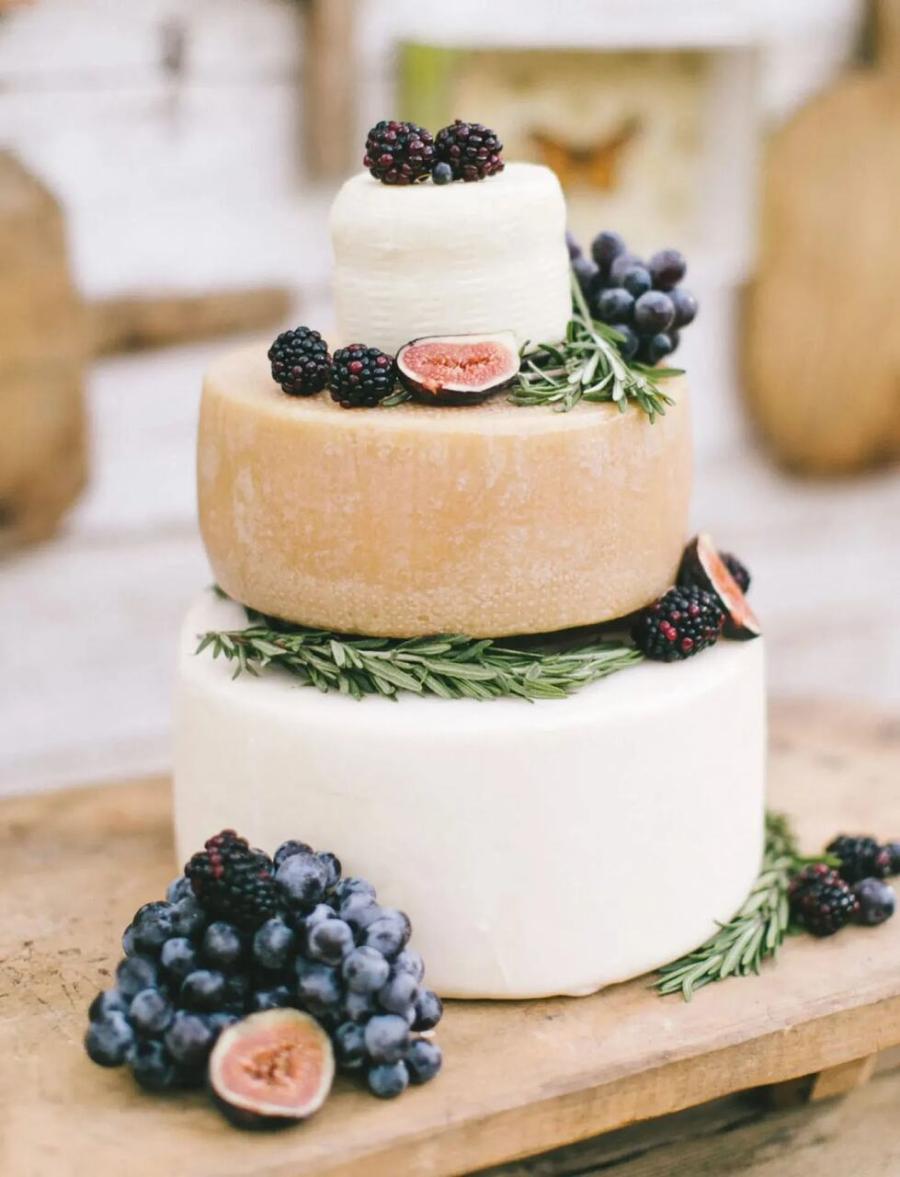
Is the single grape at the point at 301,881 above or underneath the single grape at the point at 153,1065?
above

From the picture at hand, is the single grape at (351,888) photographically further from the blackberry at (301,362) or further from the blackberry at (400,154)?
the blackberry at (400,154)

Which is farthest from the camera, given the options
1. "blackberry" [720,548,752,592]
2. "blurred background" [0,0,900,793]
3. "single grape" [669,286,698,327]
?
"blurred background" [0,0,900,793]

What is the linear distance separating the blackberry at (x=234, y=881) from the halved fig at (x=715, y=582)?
0.62 metres

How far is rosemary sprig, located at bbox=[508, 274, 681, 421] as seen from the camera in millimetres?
1454

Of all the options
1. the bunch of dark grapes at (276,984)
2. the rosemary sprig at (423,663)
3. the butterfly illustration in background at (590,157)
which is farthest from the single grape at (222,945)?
the butterfly illustration in background at (590,157)

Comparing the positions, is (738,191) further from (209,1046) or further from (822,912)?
(209,1046)

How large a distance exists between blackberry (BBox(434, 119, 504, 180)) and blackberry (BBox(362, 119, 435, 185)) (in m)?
0.02

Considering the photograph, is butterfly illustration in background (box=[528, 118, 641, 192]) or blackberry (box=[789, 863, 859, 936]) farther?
butterfly illustration in background (box=[528, 118, 641, 192])

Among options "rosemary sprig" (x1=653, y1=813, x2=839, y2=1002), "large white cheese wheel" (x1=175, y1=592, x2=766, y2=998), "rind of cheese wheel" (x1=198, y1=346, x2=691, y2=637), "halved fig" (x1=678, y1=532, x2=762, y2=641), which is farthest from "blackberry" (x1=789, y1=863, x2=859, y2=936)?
"rind of cheese wheel" (x1=198, y1=346, x2=691, y2=637)

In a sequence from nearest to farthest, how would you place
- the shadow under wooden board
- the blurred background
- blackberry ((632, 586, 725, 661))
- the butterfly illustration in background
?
the shadow under wooden board, blackberry ((632, 586, 725, 661)), the blurred background, the butterfly illustration in background

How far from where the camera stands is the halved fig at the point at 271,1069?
49.8 inches

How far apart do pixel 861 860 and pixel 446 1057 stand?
0.66 metres

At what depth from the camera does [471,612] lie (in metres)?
1.43

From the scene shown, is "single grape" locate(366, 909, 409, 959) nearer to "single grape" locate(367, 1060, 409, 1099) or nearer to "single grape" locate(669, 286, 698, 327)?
"single grape" locate(367, 1060, 409, 1099)
